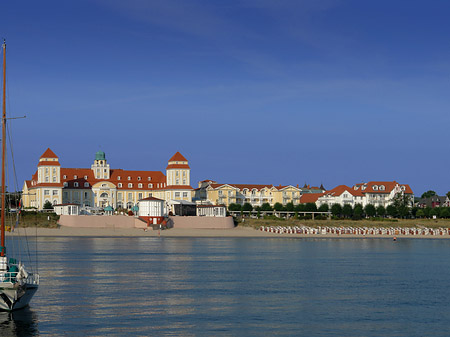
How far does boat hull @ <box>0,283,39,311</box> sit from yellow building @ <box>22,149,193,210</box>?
99.0 meters

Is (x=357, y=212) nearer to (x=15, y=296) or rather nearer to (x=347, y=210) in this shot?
(x=347, y=210)

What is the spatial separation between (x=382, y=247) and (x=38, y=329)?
206ft

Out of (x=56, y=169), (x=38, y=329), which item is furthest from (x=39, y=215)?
(x=38, y=329)

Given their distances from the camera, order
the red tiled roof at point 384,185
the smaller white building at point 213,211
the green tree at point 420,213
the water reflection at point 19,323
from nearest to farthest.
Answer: the water reflection at point 19,323
the smaller white building at point 213,211
the green tree at point 420,213
the red tiled roof at point 384,185

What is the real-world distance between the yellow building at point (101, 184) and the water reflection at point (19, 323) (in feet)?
326

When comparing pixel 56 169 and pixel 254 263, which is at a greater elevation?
pixel 56 169

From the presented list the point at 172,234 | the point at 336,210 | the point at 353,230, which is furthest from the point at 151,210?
the point at 336,210

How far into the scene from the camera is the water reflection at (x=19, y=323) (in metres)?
30.3

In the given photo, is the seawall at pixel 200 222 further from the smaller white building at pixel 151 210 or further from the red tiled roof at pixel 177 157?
the red tiled roof at pixel 177 157

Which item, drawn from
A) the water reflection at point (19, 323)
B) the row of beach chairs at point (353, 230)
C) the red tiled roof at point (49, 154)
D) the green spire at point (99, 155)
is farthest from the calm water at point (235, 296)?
the green spire at point (99, 155)

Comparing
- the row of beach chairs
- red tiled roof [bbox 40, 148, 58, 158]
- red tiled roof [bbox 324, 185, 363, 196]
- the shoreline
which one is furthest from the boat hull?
red tiled roof [bbox 324, 185, 363, 196]

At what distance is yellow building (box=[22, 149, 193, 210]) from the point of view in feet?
441

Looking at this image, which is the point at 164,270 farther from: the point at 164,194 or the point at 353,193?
the point at 353,193

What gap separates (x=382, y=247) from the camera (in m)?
86.3
